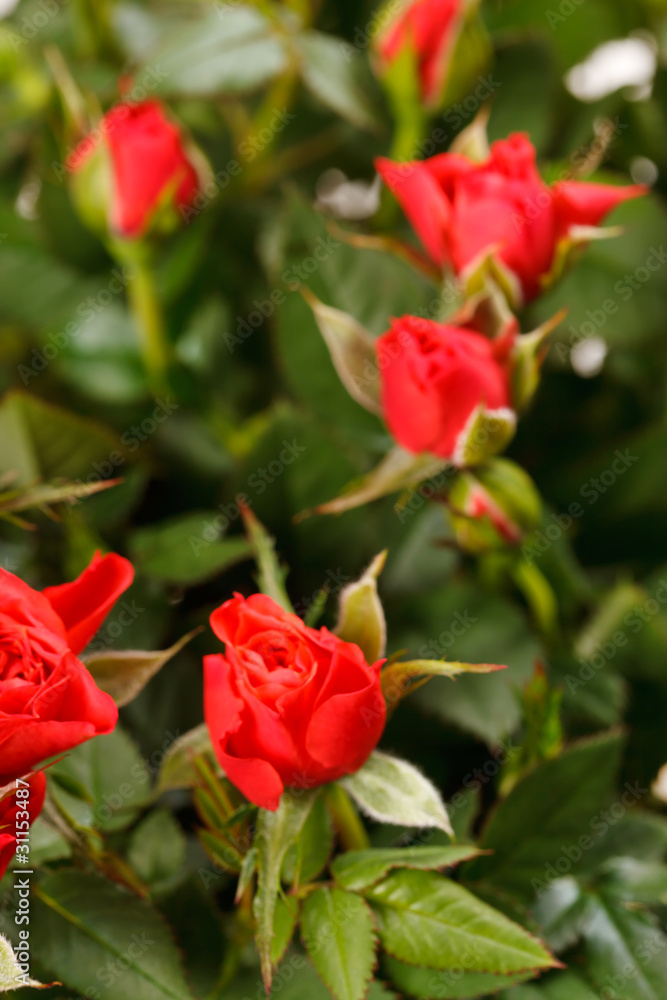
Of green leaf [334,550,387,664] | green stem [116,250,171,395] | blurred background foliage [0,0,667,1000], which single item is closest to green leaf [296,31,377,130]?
blurred background foliage [0,0,667,1000]

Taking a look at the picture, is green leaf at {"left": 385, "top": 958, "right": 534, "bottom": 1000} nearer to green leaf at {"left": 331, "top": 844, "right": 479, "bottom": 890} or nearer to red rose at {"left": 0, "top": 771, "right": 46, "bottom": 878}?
green leaf at {"left": 331, "top": 844, "right": 479, "bottom": 890}

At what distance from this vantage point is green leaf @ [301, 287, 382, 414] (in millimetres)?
442

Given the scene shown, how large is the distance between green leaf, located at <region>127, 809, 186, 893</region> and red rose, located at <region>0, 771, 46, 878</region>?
0.12 metres

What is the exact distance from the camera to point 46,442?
0.53 m

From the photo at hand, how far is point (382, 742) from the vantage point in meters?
0.47

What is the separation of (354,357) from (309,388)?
0.12 metres

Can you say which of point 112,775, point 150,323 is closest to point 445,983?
point 112,775

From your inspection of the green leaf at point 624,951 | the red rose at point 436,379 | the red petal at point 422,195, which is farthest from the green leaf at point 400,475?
the green leaf at point 624,951

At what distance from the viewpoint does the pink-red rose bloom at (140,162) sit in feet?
1.72

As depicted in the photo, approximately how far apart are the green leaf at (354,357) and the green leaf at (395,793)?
18 centimetres

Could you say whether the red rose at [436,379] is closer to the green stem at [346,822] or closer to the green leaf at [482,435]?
the green leaf at [482,435]

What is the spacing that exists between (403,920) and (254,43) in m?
0.51

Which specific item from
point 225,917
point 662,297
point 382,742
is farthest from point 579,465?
point 225,917

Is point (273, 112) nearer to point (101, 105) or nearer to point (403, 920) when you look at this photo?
point (101, 105)
